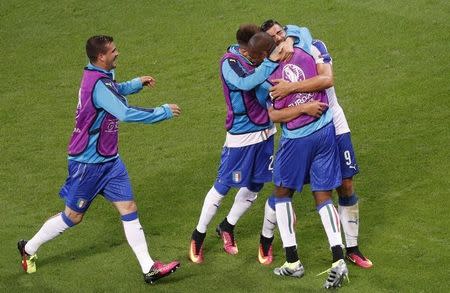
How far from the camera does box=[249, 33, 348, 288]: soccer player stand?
8734mm

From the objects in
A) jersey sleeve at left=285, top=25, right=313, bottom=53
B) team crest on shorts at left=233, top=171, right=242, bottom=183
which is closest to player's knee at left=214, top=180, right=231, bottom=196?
team crest on shorts at left=233, top=171, right=242, bottom=183

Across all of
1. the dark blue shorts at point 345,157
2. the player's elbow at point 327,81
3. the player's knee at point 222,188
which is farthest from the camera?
the player's knee at point 222,188

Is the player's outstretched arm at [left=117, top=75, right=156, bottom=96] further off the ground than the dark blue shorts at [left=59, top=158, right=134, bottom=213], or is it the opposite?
the player's outstretched arm at [left=117, top=75, right=156, bottom=96]

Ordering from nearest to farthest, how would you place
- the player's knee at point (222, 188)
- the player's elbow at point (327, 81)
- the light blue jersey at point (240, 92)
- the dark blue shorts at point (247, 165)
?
the player's elbow at point (327, 81), the light blue jersey at point (240, 92), the dark blue shorts at point (247, 165), the player's knee at point (222, 188)

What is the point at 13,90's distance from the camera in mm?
14938

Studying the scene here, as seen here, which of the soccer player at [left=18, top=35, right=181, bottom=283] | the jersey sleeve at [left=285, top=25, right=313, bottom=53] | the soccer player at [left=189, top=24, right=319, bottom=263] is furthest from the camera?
the soccer player at [left=189, top=24, right=319, bottom=263]

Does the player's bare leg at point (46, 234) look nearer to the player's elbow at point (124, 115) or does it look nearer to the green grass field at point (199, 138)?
the green grass field at point (199, 138)

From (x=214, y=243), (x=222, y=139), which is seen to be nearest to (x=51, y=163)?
(x=222, y=139)

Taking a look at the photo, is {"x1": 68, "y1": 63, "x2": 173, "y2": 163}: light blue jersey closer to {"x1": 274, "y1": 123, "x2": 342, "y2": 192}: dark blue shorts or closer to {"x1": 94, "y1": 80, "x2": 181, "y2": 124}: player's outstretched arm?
{"x1": 94, "y1": 80, "x2": 181, "y2": 124}: player's outstretched arm

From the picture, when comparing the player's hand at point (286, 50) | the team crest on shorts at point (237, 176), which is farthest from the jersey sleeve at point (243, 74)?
the team crest on shorts at point (237, 176)

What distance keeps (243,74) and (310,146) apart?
0.89 m

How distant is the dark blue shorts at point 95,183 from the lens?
925 cm

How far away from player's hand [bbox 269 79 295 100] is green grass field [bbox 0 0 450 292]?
1.60 metres

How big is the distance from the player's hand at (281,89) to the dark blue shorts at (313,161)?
1.34 ft
